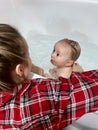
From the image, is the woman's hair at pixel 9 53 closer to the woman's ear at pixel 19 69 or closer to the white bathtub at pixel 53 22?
the woman's ear at pixel 19 69

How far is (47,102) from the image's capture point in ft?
2.99

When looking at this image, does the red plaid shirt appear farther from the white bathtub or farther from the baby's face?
the white bathtub

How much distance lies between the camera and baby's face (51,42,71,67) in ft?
4.35

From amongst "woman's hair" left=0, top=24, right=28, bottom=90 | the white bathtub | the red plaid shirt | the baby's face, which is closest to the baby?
the baby's face

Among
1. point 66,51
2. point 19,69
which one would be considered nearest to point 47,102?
point 19,69

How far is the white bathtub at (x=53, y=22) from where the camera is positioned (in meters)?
1.62

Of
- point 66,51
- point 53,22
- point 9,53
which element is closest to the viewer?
point 9,53

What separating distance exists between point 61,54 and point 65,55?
0.07 ft

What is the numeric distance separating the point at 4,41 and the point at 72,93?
253 mm

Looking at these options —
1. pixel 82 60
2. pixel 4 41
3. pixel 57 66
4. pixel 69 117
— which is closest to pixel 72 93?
pixel 69 117

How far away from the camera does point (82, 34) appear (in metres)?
1.71

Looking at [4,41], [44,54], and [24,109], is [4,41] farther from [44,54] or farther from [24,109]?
[44,54]

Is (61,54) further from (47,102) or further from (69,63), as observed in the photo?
(47,102)

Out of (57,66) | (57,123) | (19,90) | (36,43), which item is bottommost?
(57,123)
